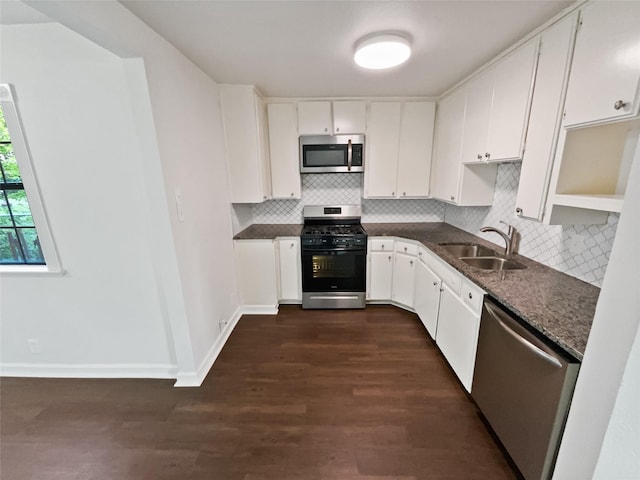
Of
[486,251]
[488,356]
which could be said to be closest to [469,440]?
[488,356]

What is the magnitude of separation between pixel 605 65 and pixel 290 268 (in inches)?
108

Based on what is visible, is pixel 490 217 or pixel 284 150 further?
pixel 284 150

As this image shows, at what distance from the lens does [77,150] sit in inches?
64.9

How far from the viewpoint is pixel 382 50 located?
1603mm

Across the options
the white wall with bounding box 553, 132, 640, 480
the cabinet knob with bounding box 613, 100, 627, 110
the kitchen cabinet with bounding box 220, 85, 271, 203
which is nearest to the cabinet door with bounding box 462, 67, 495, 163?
the cabinet knob with bounding box 613, 100, 627, 110

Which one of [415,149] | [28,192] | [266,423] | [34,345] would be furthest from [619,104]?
[34,345]

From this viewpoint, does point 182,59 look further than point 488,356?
Yes

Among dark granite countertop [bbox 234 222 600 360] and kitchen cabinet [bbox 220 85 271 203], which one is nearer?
dark granite countertop [bbox 234 222 600 360]

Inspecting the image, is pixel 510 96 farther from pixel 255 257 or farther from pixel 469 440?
A: pixel 255 257

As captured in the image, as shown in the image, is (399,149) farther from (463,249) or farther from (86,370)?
(86,370)

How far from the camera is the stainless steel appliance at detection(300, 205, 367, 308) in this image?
286cm

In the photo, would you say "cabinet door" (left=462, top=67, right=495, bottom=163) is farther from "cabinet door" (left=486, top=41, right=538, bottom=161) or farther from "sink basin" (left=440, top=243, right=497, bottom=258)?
"sink basin" (left=440, top=243, right=497, bottom=258)

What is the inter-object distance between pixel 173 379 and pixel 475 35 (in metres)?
3.29

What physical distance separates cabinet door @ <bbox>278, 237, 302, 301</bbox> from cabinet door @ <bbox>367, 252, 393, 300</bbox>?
86 cm
